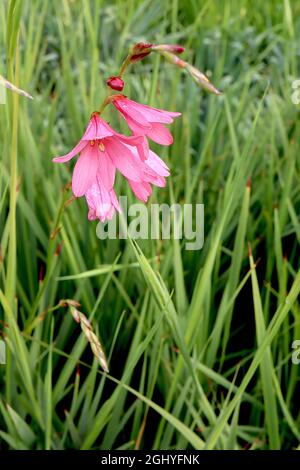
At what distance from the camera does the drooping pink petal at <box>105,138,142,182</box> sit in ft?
Answer: 2.65

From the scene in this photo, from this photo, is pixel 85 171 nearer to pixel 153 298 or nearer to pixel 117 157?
pixel 117 157

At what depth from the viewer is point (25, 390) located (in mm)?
1188

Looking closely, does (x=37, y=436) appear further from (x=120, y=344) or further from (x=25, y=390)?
(x=120, y=344)

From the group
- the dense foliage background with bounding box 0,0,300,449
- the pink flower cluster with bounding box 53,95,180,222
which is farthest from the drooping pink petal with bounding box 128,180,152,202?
the dense foliage background with bounding box 0,0,300,449

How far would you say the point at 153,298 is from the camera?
114 centimetres

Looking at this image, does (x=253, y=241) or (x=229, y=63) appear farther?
(x=229, y=63)

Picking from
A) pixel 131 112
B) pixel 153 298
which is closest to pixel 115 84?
pixel 131 112

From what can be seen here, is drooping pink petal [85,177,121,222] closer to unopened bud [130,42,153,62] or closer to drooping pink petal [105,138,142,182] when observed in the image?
drooping pink petal [105,138,142,182]

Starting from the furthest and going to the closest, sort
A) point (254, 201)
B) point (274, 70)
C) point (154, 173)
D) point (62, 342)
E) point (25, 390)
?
point (274, 70) < point (254, 201) < point (62, 342) < point (25, 390) < point (154, 173)

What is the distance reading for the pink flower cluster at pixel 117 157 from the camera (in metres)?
0.79

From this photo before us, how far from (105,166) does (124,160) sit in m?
0.04

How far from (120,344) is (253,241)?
1.19 ft

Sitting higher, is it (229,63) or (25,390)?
(229,63)

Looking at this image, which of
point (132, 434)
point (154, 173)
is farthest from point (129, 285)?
point (154, 173)
